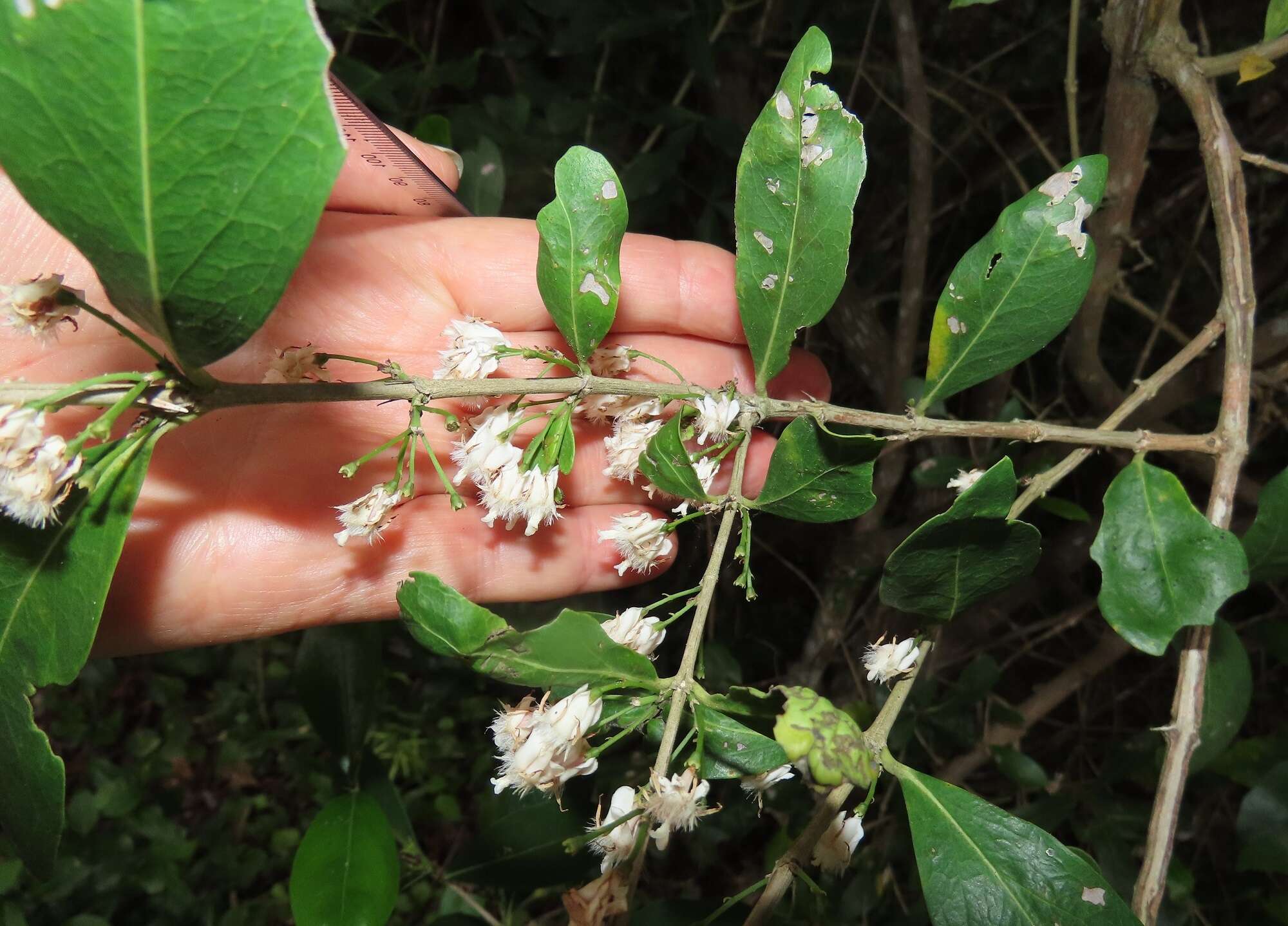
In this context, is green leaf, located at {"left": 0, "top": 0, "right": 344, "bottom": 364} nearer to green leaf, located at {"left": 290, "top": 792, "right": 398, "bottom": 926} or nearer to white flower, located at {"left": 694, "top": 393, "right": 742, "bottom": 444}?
white flower, located at {"left": 694, "top": 393, "right": 742, "bottom": 444}

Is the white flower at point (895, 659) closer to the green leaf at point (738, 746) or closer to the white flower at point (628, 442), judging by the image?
the green leaf at point (738, 746)

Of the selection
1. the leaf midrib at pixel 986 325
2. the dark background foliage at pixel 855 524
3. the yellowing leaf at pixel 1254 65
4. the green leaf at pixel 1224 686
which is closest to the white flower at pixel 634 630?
the leaf midrib at pixel 986 325

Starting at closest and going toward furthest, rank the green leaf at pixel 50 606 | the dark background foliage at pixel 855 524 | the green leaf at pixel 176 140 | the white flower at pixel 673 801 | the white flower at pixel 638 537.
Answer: the green leaf at pixel 176 140
the green leaf at pixel 50 606
the white flower at pixel 673 801
the white flower at pixel 638 537
the dark background foliage at pixel 855 524

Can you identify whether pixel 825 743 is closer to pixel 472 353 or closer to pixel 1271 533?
pixel 472 353

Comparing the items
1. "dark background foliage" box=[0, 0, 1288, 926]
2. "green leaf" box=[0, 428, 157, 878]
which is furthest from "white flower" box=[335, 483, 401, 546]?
"dark background foliage" box=[0, 0, 1288, 926]

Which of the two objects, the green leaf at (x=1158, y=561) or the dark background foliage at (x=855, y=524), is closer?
the green leaf at (x=1158, y=561)

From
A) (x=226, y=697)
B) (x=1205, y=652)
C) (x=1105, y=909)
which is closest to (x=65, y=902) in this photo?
(x=226, y=697)

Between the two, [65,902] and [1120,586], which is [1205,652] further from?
[65,902]
